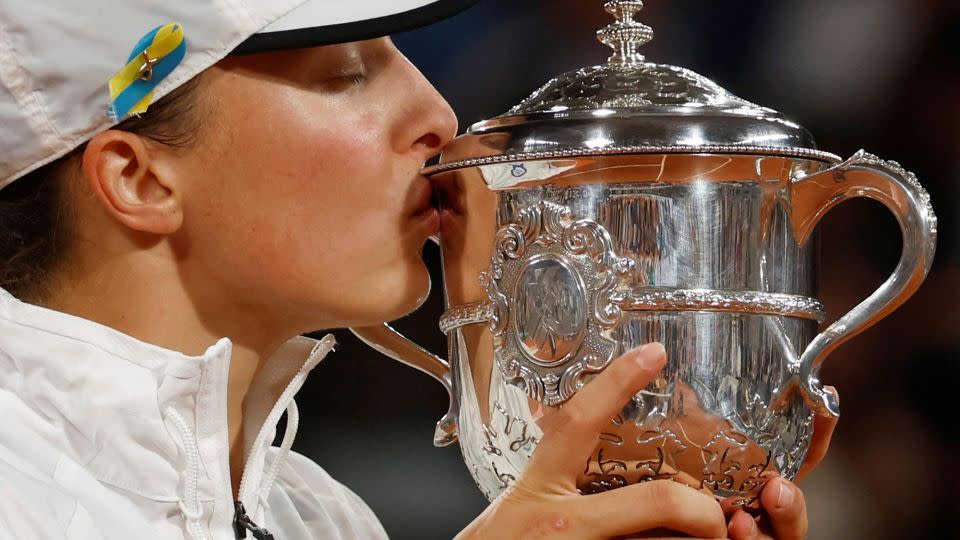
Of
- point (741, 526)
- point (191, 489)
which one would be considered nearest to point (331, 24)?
point (191, 489)

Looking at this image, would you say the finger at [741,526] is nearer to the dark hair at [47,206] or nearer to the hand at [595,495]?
the hand at [595,495]

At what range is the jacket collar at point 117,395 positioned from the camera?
1174mm

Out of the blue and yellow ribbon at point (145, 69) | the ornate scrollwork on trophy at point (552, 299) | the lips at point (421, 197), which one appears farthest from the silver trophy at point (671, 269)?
the blue and yellow ribbon at point (145, 69)

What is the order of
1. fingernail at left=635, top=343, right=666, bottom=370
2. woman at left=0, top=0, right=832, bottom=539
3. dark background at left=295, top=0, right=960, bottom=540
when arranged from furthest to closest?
dark background at left=295, top=0, right=960, bottom=540 → woman at left=0, top=0, right=832, bottom=539 → fingernail at left=635, top=343, right=666, bottom=370

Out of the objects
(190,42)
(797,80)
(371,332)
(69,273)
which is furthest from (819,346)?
(797,80)

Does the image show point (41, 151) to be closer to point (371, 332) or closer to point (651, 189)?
point (371, 332)

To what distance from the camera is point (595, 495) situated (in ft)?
3.56

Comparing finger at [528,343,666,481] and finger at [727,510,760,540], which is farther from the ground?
finger at [528,343,666,481]

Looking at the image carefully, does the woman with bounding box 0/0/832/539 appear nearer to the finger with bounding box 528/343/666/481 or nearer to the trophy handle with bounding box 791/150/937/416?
the finger with bounding box 528/343/666/481

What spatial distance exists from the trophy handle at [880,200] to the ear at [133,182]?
1.97 ft

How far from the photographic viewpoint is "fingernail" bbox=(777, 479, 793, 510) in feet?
3.60

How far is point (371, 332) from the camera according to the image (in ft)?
4.54

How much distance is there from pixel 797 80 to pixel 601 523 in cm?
199

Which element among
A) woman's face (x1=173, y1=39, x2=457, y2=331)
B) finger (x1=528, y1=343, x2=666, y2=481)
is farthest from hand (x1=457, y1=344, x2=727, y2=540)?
woman's face (x1=173, y1=39, x2=457, y2=331)
